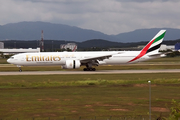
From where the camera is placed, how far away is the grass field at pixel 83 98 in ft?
72.3

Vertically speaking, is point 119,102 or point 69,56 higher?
point 69,56

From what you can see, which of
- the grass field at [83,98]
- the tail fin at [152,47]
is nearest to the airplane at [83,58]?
the tail fin at [152,47]

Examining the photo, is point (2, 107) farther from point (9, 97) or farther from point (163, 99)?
point (163, 99)

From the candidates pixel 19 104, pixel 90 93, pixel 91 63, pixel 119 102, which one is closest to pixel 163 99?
pixel 119 102

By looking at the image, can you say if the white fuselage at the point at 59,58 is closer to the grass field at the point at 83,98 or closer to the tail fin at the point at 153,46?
the tail fin at the point at 153,46

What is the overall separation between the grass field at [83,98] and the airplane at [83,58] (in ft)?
52.1

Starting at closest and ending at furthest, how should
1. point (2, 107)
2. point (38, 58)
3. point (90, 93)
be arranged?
1. point (2, 107)
2. point (90, 93)
3. point (38, 58)

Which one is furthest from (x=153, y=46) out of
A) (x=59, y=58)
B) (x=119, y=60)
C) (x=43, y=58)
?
(x=43, y=58)

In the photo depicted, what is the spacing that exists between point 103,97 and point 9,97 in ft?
29.5

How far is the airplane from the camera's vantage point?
2131 inches

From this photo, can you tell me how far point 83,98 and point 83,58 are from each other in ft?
92.7

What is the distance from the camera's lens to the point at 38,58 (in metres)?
54.2

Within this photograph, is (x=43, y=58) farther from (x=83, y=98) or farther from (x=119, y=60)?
(x=83, y=98)

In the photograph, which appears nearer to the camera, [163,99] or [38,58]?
[163,99]
